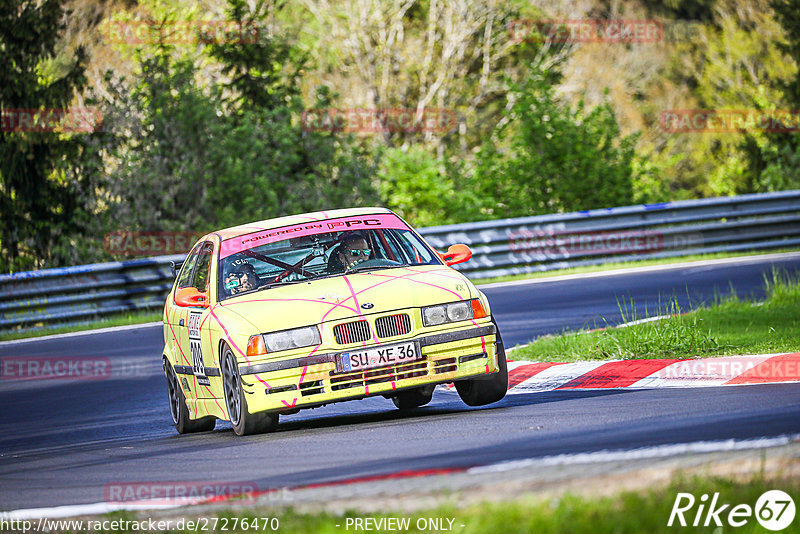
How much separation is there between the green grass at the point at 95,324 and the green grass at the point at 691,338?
26.9ft

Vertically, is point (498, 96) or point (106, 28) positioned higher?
point (106, 28)

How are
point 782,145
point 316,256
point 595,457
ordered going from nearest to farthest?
point 595,457 < point 316,256 < point 782,145

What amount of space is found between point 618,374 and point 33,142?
61.0ft

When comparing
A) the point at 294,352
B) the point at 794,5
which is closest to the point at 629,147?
the point at 794,5

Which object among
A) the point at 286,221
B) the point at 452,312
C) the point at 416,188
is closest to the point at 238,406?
the point at 452,312

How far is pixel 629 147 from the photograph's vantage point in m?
30.2

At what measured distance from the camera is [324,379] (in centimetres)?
841

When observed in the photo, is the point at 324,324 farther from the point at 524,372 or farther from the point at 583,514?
the point at 583,514

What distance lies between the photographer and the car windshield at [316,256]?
31.1 ft

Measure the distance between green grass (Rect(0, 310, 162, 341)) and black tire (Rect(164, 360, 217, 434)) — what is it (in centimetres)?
853

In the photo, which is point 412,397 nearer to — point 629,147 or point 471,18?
point 629,147

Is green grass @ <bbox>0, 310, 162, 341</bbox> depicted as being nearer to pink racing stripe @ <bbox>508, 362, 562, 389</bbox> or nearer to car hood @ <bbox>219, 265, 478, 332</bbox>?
pink racing stripe @ <bbox>508, 362, 562, 389</bbox>

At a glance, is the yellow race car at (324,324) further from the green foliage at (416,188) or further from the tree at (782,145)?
the tree at (782,145)

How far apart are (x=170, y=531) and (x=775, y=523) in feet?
8.03
